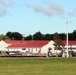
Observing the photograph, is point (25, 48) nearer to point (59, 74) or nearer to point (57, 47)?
point (57, 47)

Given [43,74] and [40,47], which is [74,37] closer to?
[40,47]

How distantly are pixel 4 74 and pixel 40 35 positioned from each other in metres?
162

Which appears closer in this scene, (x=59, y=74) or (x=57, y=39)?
(x=59, y=74)

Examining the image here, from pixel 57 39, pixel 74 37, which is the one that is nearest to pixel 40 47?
pixel 57 39

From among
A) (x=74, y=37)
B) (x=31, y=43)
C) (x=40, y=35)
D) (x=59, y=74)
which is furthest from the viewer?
(x=40, y=35)

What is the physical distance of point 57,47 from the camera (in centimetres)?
10794

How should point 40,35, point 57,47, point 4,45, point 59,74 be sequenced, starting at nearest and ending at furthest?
point 59,74 < point 57,47 < point 4,45 < point 40,35

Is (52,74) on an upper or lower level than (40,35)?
lower

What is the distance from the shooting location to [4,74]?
19.2 m

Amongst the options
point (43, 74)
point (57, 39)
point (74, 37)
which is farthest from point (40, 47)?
point (43, 74)

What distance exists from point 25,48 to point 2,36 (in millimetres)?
56491

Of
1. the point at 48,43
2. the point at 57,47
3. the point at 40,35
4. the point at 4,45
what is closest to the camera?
the point at 57,47

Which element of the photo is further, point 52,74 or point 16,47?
point 16,47

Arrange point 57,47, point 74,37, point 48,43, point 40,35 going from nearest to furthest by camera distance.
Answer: point 57,47, point 48,43, point 74,37, point 40,35
